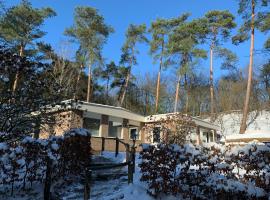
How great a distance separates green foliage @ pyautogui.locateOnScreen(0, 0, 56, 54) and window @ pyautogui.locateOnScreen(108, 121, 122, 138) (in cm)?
1051

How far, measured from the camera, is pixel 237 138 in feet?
57.4

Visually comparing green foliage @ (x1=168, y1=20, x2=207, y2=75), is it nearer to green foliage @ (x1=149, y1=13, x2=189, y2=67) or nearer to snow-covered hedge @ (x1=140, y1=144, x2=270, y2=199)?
green foliage @ (x1=149, y1=13, x2=189, y2=67)

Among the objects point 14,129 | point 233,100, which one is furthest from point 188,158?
point 233,100

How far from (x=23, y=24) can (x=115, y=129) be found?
12.7m

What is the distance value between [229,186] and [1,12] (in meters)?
8.60

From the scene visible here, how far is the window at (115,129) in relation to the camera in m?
20.9

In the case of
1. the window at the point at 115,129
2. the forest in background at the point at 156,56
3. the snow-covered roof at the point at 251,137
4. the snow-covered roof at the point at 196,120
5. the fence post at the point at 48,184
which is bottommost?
the fence post at the point at 48,184

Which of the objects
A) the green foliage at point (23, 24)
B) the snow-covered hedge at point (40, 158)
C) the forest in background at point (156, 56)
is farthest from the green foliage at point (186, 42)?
the snow-covered hedge at point (40, 158)

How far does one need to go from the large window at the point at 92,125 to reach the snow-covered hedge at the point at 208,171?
1283 centimetres

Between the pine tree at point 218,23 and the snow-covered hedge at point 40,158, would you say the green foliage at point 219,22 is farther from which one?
the snow-covered hedge at point 40,158

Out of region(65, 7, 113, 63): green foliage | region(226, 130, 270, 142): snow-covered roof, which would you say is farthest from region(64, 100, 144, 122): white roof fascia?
region(65, 7, 113, 63): green foliage


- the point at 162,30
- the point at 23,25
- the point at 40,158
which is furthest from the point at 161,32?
the point at 40,158

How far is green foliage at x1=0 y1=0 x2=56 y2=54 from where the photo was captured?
25375 mm

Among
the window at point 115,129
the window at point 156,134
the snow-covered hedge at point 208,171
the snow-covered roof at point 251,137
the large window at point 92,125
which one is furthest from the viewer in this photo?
the window at point 115,129
